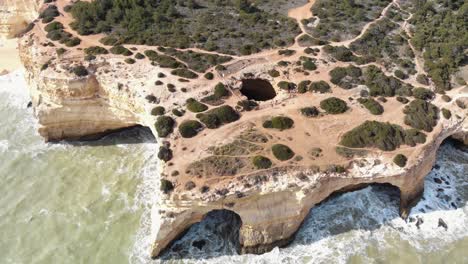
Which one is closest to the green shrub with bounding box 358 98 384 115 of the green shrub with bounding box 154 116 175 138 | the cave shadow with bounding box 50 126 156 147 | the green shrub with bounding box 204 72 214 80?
the green shrub with bounding box 204 72 214 80

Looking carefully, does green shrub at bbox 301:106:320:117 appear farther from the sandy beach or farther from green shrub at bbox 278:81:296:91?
the sandy beach

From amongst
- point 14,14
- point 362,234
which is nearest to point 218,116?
point 362,234

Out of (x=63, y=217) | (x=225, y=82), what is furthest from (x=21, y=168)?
(x=225, y=82)

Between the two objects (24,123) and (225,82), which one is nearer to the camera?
(225,82)

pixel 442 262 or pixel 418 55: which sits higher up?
pixel 418 55

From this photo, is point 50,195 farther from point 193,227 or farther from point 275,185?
point 275,185

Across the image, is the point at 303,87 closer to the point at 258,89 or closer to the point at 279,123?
the point at 258,89

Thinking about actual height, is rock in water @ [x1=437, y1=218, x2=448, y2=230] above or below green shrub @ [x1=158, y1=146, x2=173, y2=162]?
below
